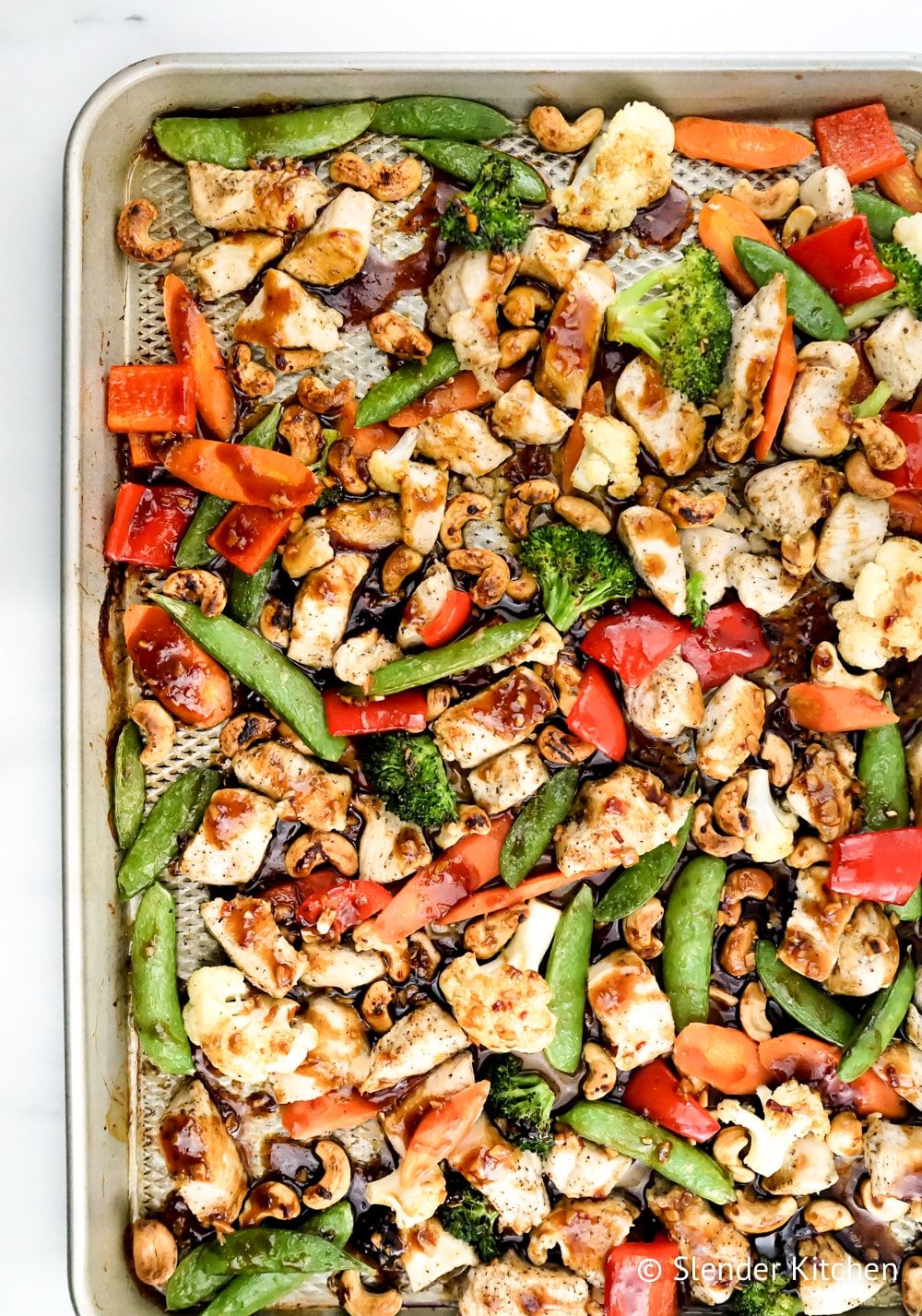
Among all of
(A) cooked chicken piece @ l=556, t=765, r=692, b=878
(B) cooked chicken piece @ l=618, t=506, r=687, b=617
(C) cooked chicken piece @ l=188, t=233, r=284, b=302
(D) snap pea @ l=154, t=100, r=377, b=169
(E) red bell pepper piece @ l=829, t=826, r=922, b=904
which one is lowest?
(E) red bell pepper piece @ l=829, t=826, r=922, b=904

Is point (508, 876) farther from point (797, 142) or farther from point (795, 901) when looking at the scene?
point (797, 142)

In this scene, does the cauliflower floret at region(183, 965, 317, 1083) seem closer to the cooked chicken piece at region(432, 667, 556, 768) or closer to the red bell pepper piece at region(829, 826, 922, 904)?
the cooked chicken piece at region(432, 667, 556, 768)

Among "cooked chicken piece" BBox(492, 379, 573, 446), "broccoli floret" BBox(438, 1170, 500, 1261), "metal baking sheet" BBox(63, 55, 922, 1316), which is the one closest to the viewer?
"metal baking sheet" BBox(63, 55, 922, 1316)

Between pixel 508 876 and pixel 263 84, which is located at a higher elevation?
pixel 263 84

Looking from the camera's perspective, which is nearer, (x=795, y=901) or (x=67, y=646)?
(x=67, y=646)

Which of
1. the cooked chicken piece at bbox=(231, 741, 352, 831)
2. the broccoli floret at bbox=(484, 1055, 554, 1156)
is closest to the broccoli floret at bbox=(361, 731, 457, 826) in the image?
the cooked chicken piece at bbox=(231, 741, 352, 831)

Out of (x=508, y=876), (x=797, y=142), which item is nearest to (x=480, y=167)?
(x=797, y=142)

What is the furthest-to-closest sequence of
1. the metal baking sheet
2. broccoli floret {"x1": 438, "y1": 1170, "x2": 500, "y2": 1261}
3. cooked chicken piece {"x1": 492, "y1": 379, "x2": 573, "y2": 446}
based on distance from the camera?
broccoli floret {"x1": 438, "y1": 1170, "x2": 500, "y2": 1261}, cooked chicken piece {"x1": 492, "y1": 379, "x2": 573, "y2": 446}, the metal baking sheet
